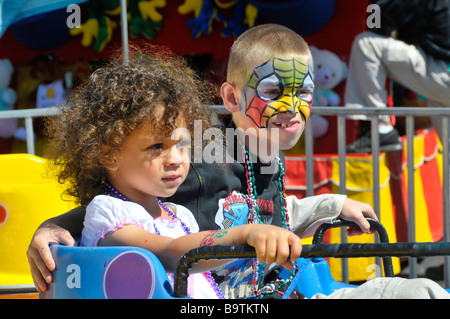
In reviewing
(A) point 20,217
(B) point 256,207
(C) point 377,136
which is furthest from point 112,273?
(C) point 377,136

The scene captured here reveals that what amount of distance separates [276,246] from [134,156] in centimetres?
47

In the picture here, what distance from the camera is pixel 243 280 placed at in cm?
186

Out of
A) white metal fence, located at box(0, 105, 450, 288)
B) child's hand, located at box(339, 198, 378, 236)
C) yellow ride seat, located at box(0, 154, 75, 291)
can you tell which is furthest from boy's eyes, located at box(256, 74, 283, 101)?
white metal fence, located at box(0, 105, 450, 288)

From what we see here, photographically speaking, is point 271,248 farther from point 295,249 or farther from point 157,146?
point 157,146

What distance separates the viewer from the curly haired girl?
4.85ft

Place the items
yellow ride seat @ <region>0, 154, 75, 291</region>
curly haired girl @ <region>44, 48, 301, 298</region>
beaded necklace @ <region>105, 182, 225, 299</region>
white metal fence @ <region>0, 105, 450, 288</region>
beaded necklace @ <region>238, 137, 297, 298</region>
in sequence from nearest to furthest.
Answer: curly haired girl @ <region>44, 48, 301, 298</region> < beaded necklace @ <region>105, 182, 225, 299</region> < beaded necklace @ <region>238, 137, 297, 298</region> < yellow ride seat @ <region>0, 154, 75, 291</region> < white metal fence @ <region>0, 105, 450, 288</region>

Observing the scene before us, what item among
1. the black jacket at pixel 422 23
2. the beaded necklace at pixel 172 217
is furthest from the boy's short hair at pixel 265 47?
the black jacket at pixel 422 23

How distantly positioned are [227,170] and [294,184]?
2206mm

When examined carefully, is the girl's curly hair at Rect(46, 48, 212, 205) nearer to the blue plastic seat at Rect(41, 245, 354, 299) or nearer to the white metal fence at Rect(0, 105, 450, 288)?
the blue plastic seat at Rect(41, 245, 354, 299)

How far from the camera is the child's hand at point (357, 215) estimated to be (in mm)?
1944

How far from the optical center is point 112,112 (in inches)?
61.5

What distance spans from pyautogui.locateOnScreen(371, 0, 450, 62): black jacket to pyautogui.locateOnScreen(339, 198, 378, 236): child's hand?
8.85ft

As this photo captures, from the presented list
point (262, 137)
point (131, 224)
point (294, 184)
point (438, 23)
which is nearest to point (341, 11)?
point (438, 23)
